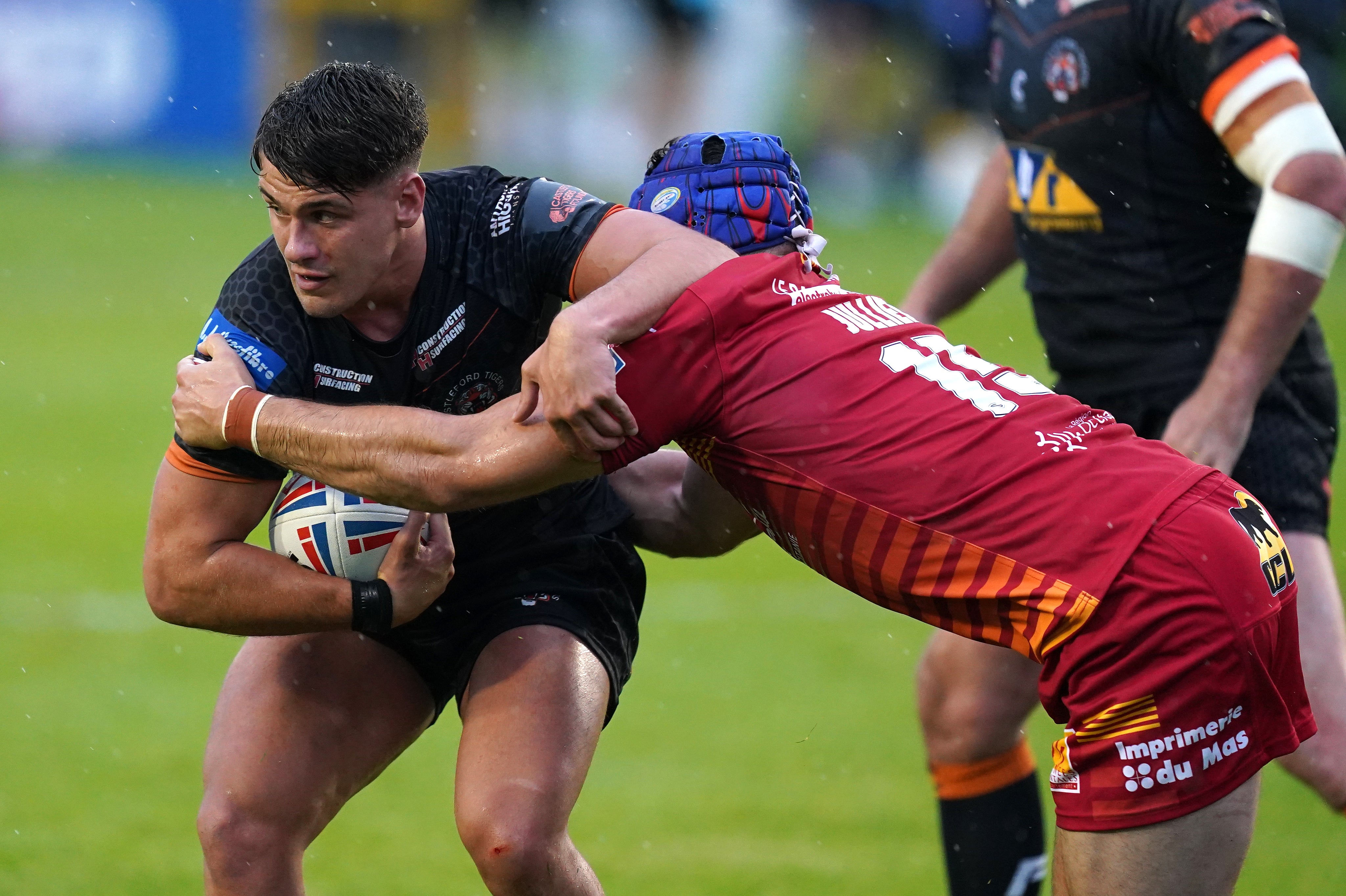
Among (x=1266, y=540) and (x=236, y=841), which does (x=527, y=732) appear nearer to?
(x=236, y=841)

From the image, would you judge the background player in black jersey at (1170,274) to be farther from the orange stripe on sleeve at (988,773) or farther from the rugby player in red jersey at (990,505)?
the rugby player in red jersey at (990,505)

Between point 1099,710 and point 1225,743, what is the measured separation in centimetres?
25

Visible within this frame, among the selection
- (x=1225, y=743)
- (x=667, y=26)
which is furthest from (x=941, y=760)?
(x=667, y=26)

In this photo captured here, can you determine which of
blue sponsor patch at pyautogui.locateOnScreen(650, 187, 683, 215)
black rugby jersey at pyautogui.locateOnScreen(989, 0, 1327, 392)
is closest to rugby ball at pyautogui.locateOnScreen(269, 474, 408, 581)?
blue sponsor patch at pyautogui.locateOnScreen(650, 187, 683, 215)

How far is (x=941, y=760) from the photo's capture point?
14.9ft

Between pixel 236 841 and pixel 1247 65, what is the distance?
315 cm

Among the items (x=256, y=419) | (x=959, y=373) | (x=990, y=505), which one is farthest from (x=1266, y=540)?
(x=256, y=419)

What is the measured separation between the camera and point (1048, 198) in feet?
15.4

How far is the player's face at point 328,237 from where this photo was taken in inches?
134

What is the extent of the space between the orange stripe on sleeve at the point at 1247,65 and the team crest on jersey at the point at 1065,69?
A: 44cm

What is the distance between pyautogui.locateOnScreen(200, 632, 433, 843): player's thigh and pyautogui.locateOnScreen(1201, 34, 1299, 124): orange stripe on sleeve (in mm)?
2579

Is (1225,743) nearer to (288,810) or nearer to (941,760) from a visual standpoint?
(941,760)

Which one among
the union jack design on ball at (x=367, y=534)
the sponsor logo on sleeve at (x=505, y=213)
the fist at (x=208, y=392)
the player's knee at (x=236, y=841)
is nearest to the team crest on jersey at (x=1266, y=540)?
the sponsor logo on sleeve at (x=505, y=213)

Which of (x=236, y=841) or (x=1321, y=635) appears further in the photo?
(x=1321, y=635)
